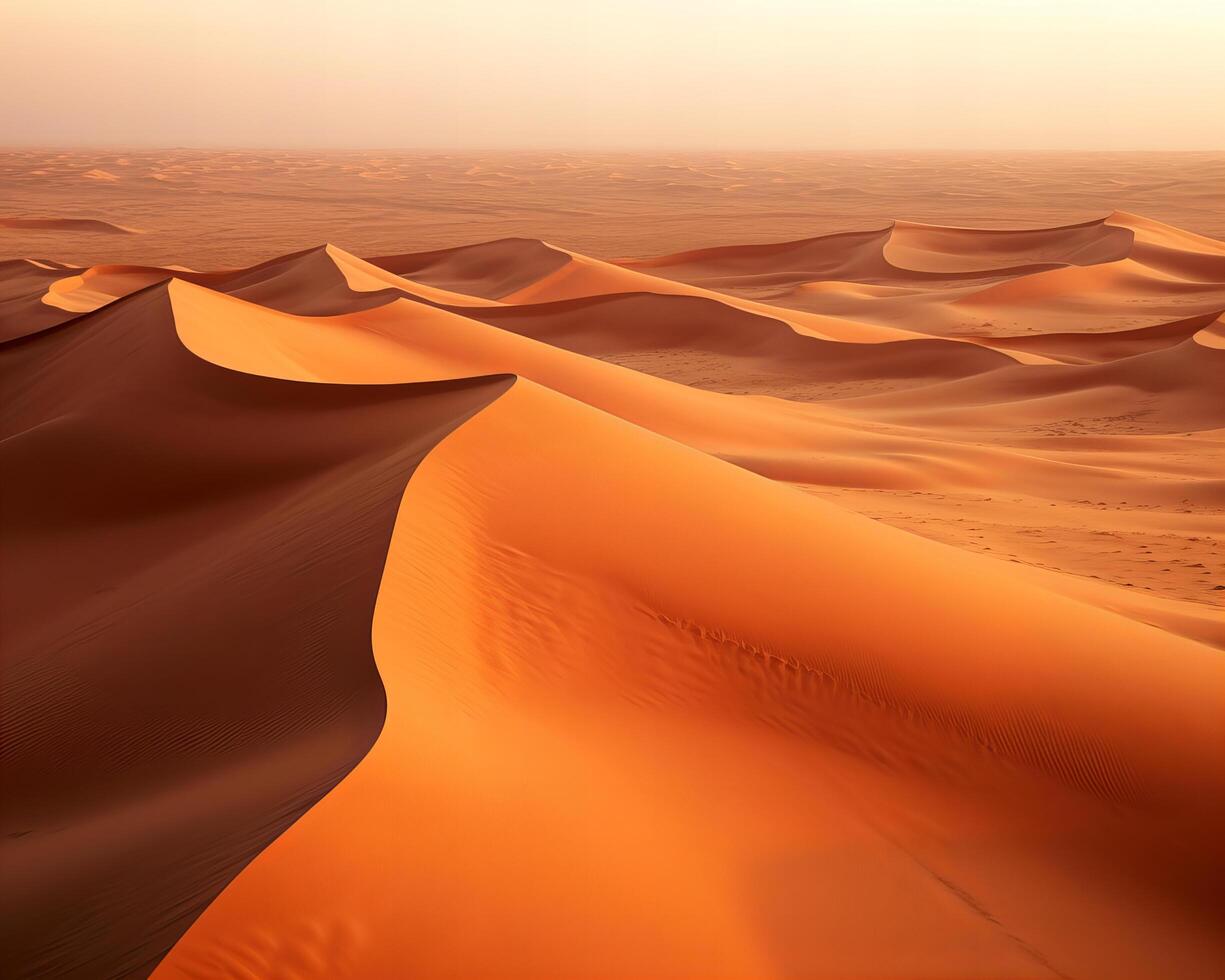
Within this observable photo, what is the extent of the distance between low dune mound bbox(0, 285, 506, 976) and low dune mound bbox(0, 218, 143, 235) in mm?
33740

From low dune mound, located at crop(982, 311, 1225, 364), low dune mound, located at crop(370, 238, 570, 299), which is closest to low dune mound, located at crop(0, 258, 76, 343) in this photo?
low dune mound, located at crop(370, 238, 570, 299)

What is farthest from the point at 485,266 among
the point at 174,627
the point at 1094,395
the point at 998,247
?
the point at 174,627

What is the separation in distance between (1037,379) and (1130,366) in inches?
48.6

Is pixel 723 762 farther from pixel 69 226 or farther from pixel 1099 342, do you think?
pixel 69 226

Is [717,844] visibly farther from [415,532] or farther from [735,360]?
[735,360]

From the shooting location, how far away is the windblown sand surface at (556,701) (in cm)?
320

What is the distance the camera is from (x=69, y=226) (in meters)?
41.2

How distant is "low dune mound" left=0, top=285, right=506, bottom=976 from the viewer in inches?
131

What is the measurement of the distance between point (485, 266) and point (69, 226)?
2042cm

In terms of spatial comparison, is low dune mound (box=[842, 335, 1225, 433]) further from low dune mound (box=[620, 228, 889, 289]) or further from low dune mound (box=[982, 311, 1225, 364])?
low dune mound (box=[620, 228, 889, 289])

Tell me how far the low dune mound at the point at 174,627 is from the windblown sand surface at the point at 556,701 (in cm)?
2

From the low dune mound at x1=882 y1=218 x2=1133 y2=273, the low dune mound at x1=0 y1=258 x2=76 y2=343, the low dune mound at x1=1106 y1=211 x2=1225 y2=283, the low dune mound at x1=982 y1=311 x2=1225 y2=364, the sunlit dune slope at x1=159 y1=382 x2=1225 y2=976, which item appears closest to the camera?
the sunlit dune slope at x1=159 y1=382 x2=1225 y2=976

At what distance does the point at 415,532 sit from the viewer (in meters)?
5.29

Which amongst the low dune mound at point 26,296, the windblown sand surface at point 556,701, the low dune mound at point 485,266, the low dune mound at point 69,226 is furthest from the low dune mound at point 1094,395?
the low dune mound at point 69,226
